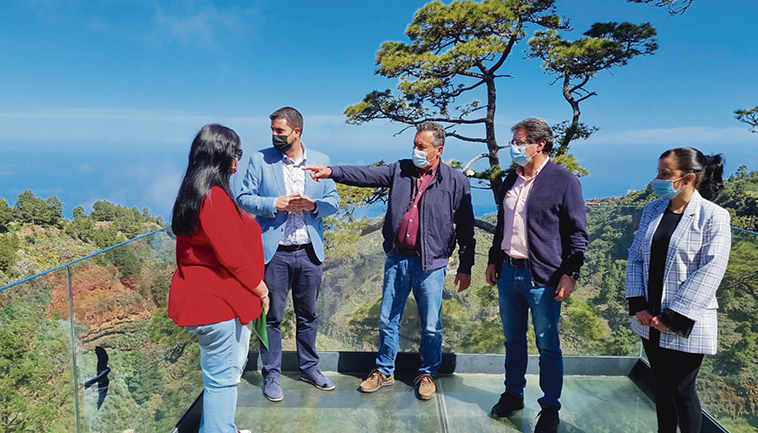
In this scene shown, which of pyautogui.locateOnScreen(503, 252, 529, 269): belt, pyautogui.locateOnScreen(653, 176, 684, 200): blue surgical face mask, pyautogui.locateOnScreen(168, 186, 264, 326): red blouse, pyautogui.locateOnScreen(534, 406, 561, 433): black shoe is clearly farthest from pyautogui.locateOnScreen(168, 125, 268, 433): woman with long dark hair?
pyautogui.locateOnScreen(653, 176, 684, 200): blue surgical face mask

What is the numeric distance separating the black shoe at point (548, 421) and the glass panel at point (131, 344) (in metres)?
1.84

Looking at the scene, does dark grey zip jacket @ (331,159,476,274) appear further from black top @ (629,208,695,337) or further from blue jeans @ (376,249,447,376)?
black top @ (629,208,695,337)

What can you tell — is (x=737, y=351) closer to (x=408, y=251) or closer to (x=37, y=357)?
(x=408, y=251)

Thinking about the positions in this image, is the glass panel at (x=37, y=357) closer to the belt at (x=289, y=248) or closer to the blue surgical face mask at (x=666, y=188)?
the belt at (x=289, y=248)

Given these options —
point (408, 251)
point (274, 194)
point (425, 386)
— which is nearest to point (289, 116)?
point (274, 194)

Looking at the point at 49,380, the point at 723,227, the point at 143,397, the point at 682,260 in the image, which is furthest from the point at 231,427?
the point at 723,227

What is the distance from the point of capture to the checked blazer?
181 centimetres

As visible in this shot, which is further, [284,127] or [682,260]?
[284,127]

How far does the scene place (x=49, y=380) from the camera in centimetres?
165

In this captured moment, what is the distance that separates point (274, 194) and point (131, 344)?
975mm

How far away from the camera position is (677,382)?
6.28 ft

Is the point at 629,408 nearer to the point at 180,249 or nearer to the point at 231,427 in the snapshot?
the point at 231,427

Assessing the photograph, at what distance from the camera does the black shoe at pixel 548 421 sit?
238cm

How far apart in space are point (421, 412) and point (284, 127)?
1680 millimetres
